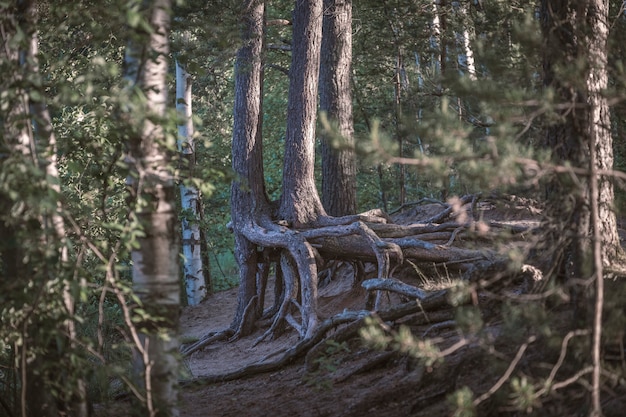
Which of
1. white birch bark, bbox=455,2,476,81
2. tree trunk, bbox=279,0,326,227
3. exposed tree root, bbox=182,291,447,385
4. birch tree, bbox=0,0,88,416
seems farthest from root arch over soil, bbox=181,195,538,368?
birch tree, bbox=0,0,88,416

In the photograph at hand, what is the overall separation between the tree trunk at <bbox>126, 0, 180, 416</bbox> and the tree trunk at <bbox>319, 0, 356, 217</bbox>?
889 centimetres

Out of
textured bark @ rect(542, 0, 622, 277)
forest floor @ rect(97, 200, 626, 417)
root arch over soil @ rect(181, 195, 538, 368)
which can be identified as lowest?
forest floor @ rect(97, 200, 626, 417)

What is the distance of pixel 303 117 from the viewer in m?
12.8

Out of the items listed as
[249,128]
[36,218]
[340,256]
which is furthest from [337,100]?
[36,218]

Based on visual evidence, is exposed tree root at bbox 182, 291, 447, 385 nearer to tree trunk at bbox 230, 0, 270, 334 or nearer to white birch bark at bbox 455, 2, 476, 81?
tree trunk at bbox 230, 0, 270, 334

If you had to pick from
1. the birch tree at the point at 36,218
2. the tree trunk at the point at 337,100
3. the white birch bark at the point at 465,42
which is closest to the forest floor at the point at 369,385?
the birch tree at the point at 36,218

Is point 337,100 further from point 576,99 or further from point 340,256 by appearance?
point 576,99

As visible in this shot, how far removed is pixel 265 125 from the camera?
24.4 meters

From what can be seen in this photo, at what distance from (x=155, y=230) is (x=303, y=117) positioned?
26.8 feet

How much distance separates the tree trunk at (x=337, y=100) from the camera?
13.8 meters

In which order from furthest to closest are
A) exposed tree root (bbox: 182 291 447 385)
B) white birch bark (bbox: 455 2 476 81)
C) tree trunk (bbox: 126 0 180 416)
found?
white birch bark (bbox: 455 2 476 81) → exposed tree root (bbox: 182 291 447 385) → tree trunk (bbox: 126 0 180 416)

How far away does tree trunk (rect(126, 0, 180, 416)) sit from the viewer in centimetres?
475

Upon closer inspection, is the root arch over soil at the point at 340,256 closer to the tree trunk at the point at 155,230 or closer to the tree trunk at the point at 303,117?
the tree trunk at the point at 303,117

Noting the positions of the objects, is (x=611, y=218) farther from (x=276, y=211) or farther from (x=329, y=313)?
(x=276, y=211)
